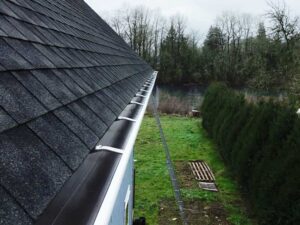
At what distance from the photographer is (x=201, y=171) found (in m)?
12.0

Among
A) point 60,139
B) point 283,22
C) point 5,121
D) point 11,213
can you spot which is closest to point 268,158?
point 60,139

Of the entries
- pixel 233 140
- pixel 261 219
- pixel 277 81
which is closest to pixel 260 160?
pixel 261 219

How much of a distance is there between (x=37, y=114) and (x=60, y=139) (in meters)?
0.17

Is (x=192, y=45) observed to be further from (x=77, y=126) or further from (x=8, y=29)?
(x=77, y=126)

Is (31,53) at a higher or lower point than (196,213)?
higher

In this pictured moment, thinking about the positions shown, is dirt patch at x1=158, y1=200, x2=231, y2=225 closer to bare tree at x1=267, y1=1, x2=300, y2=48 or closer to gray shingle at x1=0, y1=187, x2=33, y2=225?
gray shingle at x1=0, y1=187, x2=33, y2=225

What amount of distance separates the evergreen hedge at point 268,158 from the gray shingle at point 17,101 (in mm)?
5396

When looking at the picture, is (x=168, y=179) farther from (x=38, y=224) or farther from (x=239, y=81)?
(x=239, y=81)

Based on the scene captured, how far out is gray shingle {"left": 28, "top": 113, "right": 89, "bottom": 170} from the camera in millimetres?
1547

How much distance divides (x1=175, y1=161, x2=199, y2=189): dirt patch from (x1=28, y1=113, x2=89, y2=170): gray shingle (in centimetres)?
921

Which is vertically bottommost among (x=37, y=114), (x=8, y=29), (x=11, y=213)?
(x=11, y=213)

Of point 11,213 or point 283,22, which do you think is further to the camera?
point 283,22

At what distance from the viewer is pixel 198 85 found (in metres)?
50.9

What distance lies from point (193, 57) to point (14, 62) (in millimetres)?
52542
